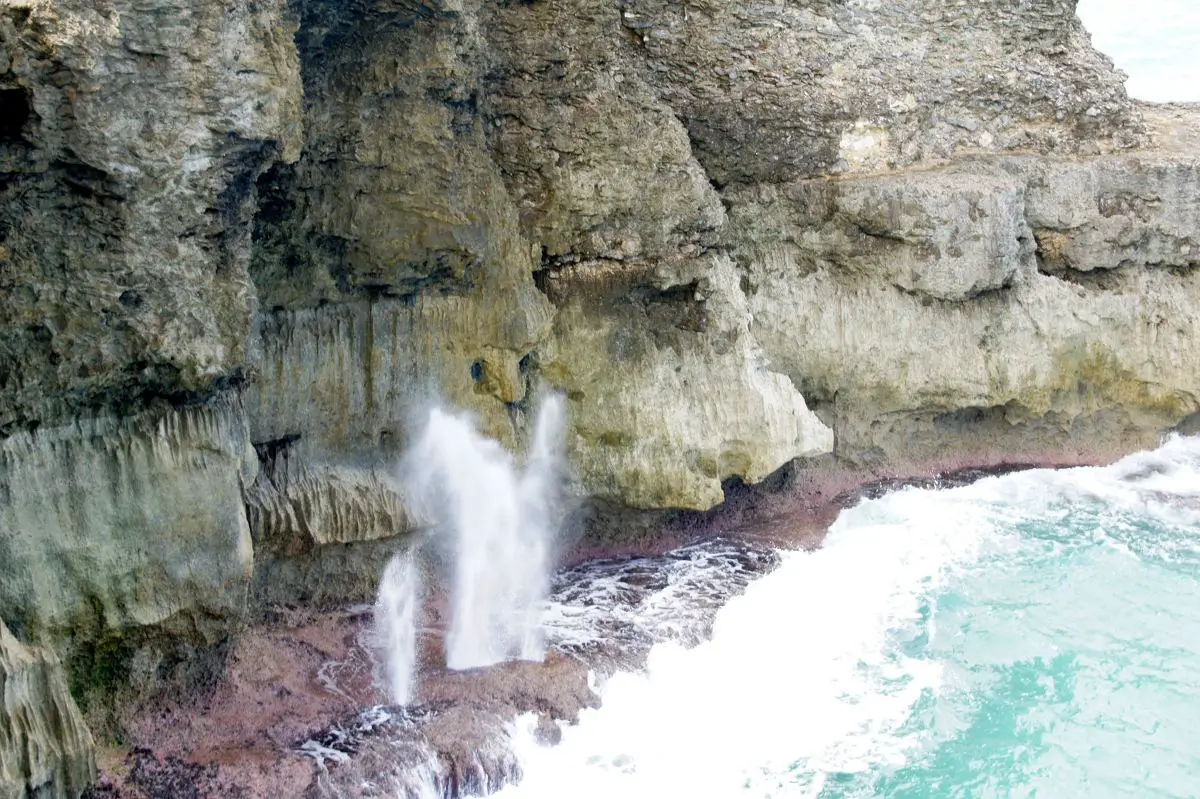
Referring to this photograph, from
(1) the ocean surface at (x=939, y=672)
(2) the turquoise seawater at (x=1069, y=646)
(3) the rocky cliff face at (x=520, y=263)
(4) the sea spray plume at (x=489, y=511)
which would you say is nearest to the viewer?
(3) the rocky cliff face at (x=520, y=263)

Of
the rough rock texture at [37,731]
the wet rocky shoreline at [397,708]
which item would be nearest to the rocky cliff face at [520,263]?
the wet rocky shoreline at [397,708]

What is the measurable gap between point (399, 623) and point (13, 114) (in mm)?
5875

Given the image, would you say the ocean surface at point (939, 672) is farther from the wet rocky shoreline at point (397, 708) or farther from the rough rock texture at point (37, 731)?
the rough rock texture at point (37, 731)

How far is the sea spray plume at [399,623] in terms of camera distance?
1102 centimetres

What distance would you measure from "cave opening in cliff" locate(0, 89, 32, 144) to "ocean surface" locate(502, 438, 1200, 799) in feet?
19.1

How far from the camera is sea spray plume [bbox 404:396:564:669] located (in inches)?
492

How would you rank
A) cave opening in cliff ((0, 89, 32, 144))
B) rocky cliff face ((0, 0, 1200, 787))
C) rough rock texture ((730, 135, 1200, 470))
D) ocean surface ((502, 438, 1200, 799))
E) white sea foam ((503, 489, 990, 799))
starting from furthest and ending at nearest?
rough rock texture ((730, 135, 1200, 470))
ocean surface ((502, 438, 1200, 799))
white sea foam ((503, 489, 990, 799))
rocky cliff face ((0, 0, 1200, 787))
cave opening in cliff ((0, 89, 32, 144))

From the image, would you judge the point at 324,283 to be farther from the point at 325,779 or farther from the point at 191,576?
the point at 325,779

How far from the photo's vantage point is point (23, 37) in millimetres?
7816

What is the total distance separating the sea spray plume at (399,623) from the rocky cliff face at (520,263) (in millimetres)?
223

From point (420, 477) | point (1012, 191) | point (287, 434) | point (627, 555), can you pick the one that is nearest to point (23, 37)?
point (287, 434)

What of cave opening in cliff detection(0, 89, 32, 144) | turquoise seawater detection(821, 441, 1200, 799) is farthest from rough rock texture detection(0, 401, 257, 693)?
turquoise seawater detection(821, 441, 1200, 799)

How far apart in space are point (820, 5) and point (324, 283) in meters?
7.03

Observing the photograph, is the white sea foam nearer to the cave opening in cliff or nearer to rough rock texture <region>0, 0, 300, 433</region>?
rough rock texture <region>0, 0, 300, 433</region>
